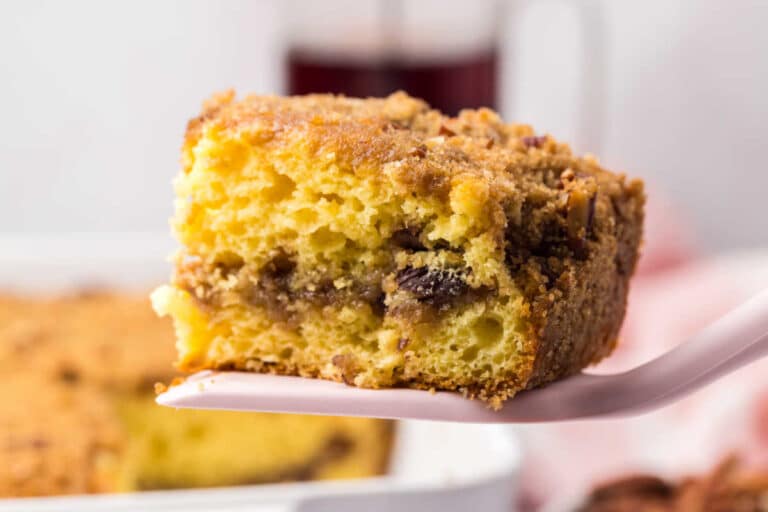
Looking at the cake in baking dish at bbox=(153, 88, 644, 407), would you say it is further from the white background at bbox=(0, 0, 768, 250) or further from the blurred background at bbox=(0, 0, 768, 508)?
the white background at bbox=(0, 0, 768, 250)

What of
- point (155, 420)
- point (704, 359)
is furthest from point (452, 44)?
point (704, 359)

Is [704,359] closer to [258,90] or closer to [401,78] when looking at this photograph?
[401,78]

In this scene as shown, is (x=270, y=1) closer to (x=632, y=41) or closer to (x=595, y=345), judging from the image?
(x=632, y=41)

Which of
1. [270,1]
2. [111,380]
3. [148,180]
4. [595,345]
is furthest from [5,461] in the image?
[270,1]

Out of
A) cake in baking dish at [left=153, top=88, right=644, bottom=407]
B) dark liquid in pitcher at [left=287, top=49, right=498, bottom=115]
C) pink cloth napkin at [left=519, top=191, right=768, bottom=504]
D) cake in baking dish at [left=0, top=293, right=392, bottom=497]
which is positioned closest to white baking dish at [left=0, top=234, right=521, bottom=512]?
cake in baking dish at [left=0, top=293, right=392, bottom=497]

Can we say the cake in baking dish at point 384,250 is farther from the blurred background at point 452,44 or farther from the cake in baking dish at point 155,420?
the blurred background at point 452,44

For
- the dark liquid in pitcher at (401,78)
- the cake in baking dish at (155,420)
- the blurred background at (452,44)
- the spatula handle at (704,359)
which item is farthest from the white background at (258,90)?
the spatula handle at (704,359)

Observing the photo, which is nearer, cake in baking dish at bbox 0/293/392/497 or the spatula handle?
the spatula handle
